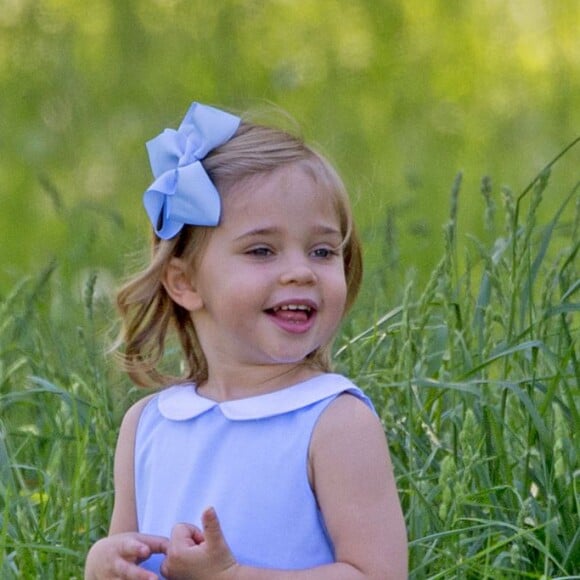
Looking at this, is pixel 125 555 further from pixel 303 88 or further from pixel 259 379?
pixel 303 88

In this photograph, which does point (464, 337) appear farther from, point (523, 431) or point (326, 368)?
point (326, 368)

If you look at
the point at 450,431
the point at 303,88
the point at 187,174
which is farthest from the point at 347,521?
the point at 303,88

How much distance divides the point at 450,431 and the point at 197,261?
77 cm

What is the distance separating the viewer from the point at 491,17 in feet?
27.2

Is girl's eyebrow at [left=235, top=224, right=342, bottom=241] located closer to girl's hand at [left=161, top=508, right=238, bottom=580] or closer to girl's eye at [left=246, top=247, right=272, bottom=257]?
girl's eye at [left=246, top=247, right=272, bottom=257]

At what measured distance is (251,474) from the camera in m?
2.50

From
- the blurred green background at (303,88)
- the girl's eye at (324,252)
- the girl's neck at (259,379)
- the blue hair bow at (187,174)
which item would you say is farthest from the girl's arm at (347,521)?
the blurred green background at (303,88)

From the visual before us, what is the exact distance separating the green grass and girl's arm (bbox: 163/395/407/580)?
0.33 ft

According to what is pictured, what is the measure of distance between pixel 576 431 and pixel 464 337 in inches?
14.6

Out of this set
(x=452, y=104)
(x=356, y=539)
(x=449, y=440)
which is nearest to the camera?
(x=356, y=539)

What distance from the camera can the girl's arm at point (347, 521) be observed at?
2.40m

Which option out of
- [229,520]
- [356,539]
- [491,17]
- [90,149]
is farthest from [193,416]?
[491,17]

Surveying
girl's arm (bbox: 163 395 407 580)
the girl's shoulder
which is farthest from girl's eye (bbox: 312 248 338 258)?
the girl's shoulder

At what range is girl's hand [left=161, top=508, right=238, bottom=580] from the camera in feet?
7.72
